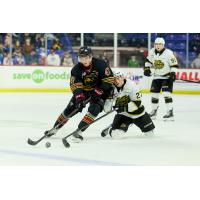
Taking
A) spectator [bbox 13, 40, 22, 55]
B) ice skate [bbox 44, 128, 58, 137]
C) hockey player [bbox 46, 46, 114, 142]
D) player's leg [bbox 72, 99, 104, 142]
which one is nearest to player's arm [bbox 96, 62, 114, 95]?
hockey player [bbox 46, 46, 114, 142]

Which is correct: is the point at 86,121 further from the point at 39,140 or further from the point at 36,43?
the point at 36,43

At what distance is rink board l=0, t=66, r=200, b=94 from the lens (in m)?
11.2

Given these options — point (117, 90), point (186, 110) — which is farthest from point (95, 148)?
point (186, 110)

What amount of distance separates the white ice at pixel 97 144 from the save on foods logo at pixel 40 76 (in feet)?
11.6

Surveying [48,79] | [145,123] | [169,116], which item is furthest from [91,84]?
[48,79]

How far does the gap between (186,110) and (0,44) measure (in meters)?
5.57

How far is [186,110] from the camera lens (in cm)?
822

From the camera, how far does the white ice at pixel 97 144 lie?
14.5 ft

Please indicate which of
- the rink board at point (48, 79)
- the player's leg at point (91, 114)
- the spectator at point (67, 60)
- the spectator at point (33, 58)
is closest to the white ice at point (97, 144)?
the player's leg at point (91, 114)

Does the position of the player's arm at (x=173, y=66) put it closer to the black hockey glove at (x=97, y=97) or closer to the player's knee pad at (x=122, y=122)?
the player's knee pad at (x=122, y=122)

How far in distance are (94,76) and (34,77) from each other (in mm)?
6472

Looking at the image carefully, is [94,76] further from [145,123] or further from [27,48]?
[27,48]

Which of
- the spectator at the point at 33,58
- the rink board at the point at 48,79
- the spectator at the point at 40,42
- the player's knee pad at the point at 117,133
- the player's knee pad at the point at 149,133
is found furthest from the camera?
the spectator at the point at 40,42
